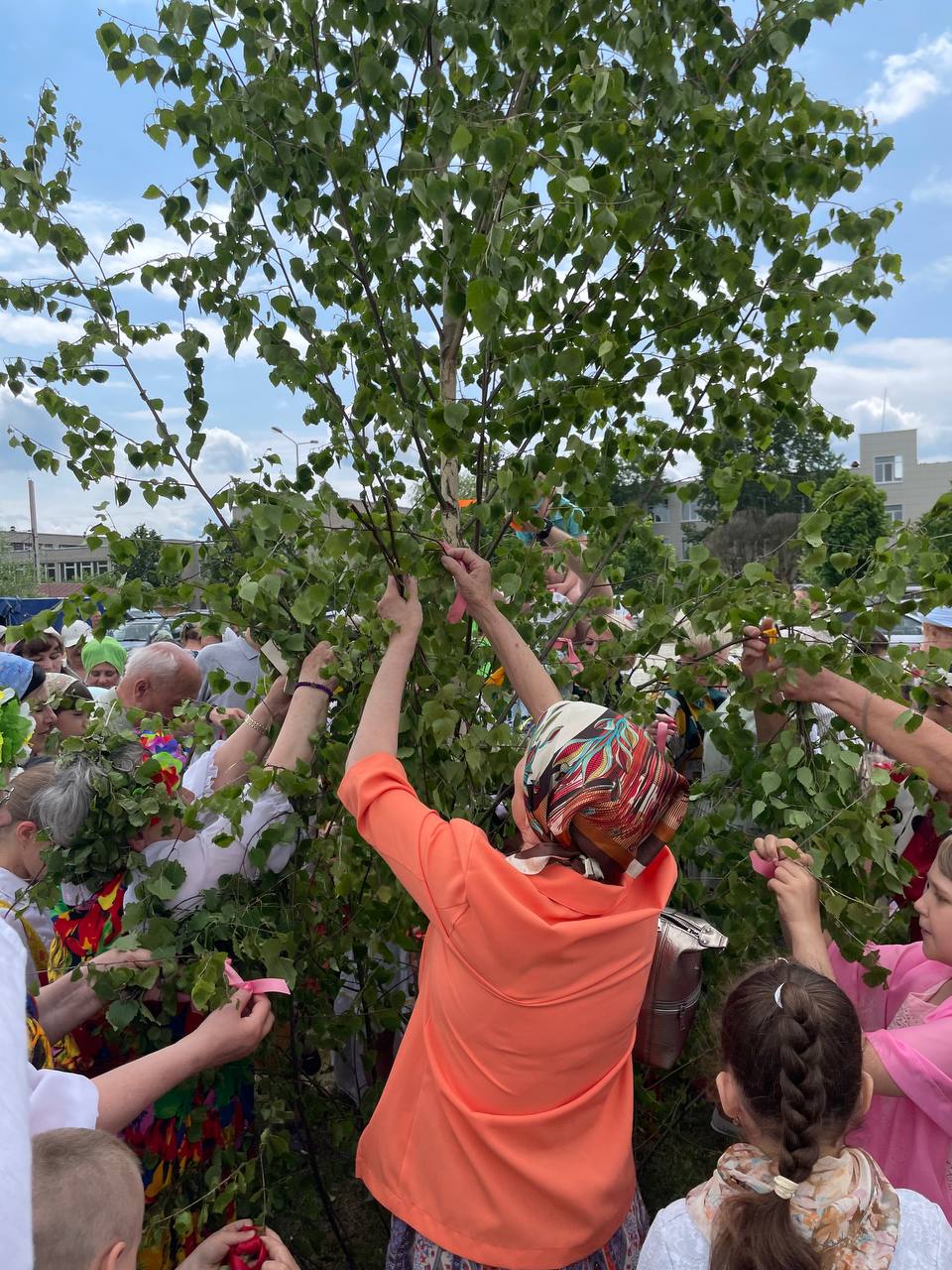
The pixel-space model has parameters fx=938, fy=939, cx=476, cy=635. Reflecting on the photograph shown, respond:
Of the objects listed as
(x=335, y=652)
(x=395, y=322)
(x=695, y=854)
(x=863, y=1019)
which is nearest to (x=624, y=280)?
(x=395, y=322)

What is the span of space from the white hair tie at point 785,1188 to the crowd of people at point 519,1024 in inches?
0.7

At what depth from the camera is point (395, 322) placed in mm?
2373

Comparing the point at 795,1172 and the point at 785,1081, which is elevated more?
the point at 785,1081

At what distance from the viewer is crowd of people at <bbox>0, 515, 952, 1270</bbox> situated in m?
1.32

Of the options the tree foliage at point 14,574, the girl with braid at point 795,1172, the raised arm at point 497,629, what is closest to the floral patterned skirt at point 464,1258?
the girl with braid at point 795,1172

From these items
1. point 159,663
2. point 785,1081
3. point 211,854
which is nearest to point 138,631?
point 159,663

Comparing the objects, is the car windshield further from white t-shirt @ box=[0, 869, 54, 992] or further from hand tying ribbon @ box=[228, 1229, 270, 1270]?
hand tying ribbon @ box=[228, 1229, 270, 1270]

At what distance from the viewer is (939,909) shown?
1.80 meters

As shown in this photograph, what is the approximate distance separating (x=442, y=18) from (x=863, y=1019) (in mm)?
2461

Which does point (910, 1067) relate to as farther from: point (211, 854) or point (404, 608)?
point (211, 854)

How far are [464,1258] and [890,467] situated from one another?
5573 centimetres

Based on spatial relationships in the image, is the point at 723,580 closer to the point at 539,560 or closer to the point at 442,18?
the point at 539,560

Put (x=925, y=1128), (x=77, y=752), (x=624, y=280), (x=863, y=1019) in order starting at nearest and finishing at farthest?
(x=925, y=1128) < (x=77, y=752) < (x=863, y=1019) < (x=624, y=280)

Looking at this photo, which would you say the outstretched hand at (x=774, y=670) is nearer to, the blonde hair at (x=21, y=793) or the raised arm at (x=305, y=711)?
the raised arm at (x=305, y=711)
